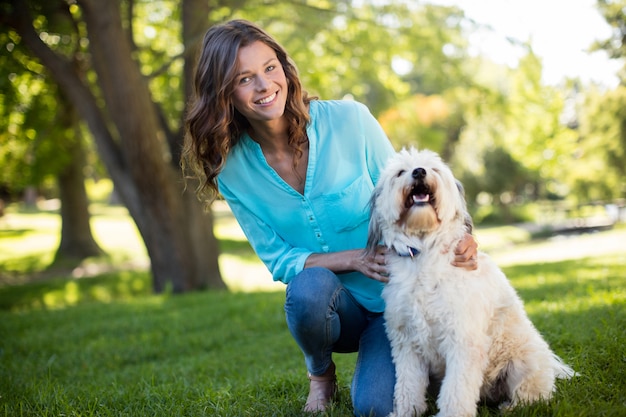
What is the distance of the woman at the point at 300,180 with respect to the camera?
3053 millimetres

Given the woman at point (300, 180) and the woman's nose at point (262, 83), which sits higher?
the woman's nose at point (262, 83)

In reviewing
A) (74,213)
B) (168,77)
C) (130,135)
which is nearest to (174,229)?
(130,135)

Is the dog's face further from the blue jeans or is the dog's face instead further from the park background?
the park background

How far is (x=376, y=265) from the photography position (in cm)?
289

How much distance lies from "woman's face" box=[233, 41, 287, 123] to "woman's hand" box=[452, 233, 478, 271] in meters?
1.17

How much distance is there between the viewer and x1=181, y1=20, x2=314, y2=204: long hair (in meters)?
3.09

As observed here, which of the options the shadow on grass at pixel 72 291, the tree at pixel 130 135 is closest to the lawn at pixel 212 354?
the tree at pixel 130 135

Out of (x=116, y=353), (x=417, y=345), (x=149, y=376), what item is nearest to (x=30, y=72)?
(x=116, y=353)

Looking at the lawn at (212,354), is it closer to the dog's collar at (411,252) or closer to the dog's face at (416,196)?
the dog's collar at (411,252)

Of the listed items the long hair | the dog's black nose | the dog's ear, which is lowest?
the dog's ear

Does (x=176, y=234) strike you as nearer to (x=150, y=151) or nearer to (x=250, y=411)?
(x=150, y=151)

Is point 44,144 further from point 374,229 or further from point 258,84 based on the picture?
point 374,229

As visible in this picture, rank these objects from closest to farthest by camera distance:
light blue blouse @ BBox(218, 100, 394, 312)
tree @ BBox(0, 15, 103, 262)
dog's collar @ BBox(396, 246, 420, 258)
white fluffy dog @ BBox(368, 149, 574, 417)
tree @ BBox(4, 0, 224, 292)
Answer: white fluffy dog @ BBox(368, 149, 574, 417)
dog's collar @ BBox(396, 246, 420, 258)
light blue blouse @ BBox(218, 100, 394, 312)
tree @ BBox(4, 0, 224, 292)
tree @ BBox(0, 15, 103, 262)

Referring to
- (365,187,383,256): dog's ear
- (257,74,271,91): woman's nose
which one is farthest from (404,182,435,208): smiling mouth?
(257,74,271,91): woman's nose
